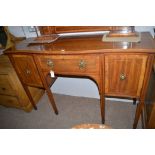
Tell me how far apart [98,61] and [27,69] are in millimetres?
770

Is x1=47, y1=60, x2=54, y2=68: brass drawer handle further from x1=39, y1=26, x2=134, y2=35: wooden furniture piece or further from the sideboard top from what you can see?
x1=39, y1=26, x2=134, y2=35: wooden furniture piece

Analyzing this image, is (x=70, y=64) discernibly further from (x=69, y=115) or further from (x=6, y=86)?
(x=6, y=86)

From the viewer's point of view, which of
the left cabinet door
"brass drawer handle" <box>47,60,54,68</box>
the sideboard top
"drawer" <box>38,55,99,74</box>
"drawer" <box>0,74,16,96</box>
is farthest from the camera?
"drawer" <box>0,74,16,96</box>

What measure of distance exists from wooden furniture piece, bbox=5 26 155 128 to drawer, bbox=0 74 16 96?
0.89 feet

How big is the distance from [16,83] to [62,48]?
0.82 meters

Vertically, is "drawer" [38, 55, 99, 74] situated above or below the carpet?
above

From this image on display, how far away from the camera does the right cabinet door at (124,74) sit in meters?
1.04

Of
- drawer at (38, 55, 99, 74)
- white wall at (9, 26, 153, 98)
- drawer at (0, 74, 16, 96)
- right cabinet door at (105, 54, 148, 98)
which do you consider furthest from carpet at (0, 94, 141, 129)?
drawer at (38, 55, 99, 74)

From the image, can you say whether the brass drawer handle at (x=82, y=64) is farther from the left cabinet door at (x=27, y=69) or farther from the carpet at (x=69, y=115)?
the carpet at (x=69, y=115)

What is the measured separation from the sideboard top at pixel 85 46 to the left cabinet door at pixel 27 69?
0.31ft

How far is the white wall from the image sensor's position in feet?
5.76

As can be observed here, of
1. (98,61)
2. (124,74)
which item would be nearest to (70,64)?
(98,61)

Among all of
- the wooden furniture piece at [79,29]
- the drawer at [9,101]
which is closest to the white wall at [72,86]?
the wooden furniture piece at [79,29]
